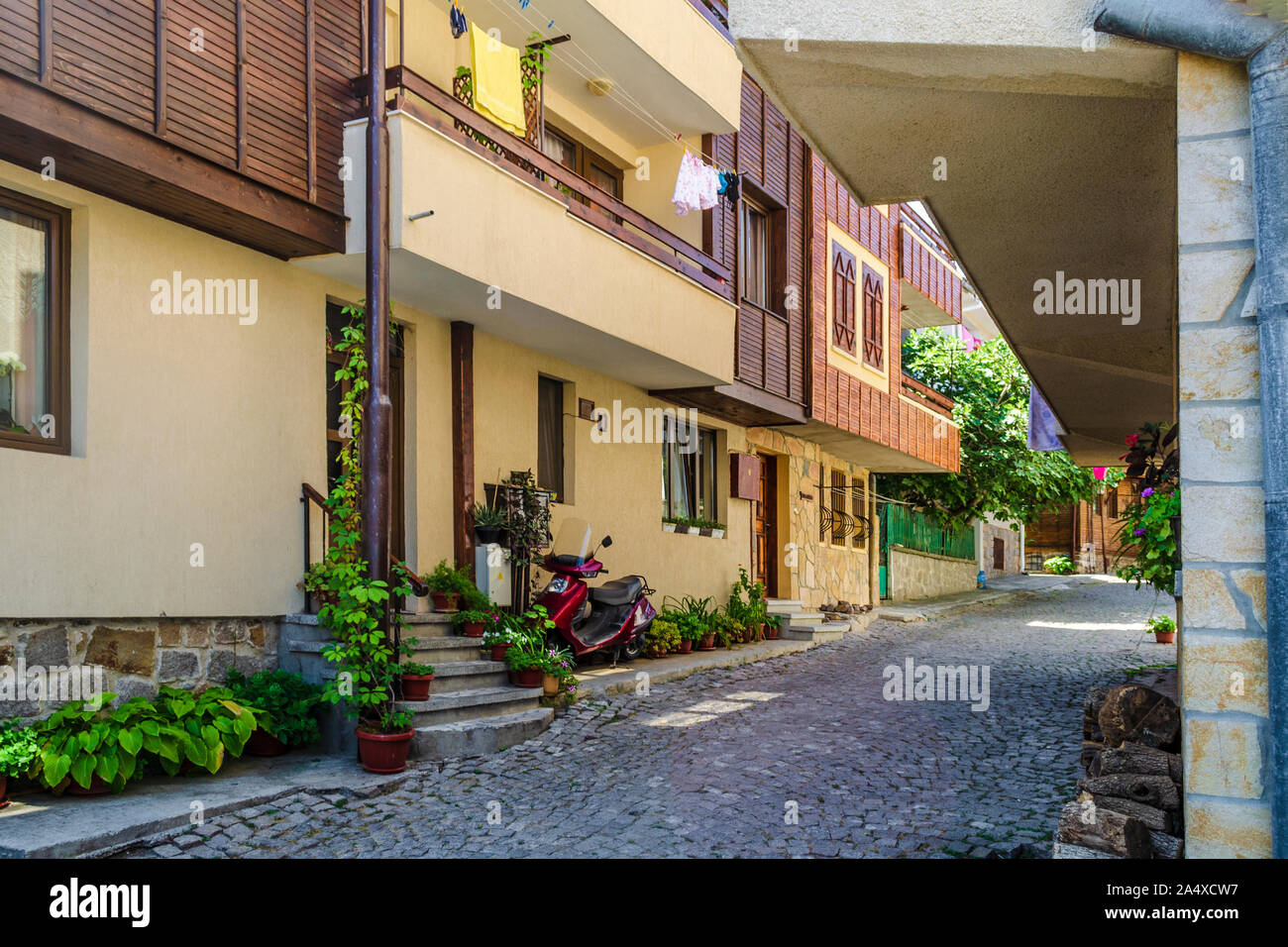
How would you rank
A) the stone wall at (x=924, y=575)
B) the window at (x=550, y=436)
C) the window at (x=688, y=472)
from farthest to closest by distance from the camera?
the stone wall at (x=924, y=575) → the window at (x=688, y=472) → the window at (x=550, y=436)

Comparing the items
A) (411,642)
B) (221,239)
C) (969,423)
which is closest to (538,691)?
(411,642)

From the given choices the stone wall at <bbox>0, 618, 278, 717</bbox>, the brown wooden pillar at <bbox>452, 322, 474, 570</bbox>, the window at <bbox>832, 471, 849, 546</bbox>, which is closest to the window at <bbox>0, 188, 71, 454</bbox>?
the stone wall at <bbox>0, 618, 278, 717</bbox>

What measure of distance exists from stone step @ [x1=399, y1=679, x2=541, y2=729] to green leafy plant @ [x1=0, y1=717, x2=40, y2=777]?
210 cm

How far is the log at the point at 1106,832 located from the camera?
4016mm

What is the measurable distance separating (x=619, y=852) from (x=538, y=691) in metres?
3.36

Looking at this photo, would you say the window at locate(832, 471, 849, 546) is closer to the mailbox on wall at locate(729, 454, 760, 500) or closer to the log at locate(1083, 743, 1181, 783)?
the mailbox on wall at locate(729, 454, 760, 500)

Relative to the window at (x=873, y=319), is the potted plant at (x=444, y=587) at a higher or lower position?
lower

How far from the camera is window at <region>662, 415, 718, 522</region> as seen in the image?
13.7 metres

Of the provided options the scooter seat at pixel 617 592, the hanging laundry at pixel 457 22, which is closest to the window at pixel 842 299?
the scooter seat at pixel 617 592

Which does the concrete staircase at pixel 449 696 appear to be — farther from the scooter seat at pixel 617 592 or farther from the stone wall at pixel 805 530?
the stone wall at pixel 805 530

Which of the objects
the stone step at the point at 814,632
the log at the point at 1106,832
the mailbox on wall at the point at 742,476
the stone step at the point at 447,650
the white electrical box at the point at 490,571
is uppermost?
the mailbox on wall at the point at 742,476

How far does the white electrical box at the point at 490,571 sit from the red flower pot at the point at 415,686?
2.13 metres

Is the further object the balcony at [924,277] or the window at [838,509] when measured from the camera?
the balcony at [924,277]
